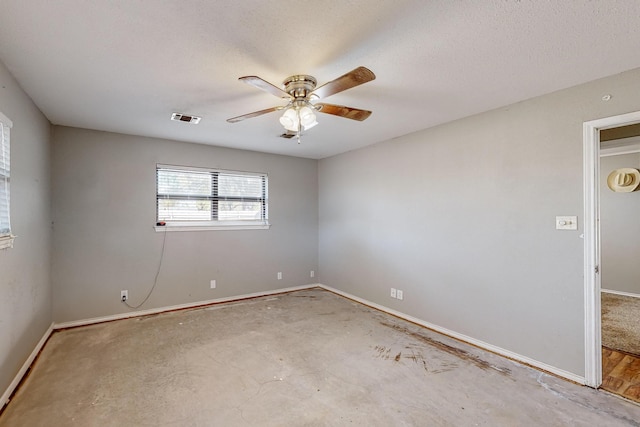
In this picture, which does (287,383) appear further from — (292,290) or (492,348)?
(292,290)

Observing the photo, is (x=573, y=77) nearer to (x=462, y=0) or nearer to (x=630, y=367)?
(x=462, y=0)

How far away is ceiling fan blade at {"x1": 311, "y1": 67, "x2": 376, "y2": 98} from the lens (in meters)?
1.59

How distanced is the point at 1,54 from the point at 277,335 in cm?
310

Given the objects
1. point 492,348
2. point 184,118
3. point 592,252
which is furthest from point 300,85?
point 492,348

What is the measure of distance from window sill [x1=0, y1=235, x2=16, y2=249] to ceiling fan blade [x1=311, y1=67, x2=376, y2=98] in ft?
7.55

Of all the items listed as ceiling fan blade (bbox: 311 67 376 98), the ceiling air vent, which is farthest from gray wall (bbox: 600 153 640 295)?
the ceiling air vent

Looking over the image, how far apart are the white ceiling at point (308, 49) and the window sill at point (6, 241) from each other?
119 centimetres

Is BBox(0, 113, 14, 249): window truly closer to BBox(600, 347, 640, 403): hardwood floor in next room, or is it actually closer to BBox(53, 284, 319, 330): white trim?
BBox(53, 284, 319, 330): white trim

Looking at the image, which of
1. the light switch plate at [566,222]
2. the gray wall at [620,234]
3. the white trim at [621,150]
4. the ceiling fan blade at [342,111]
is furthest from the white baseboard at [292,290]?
the ceiling fan blade at [342,111]

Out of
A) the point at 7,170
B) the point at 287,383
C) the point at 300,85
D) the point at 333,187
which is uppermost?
Answer: the point at 300,85

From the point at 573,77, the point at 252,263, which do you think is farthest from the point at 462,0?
the point at 252,263

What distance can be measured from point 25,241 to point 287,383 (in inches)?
98.7

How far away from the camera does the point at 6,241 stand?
6.70 ft

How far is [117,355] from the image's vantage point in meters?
2.72
